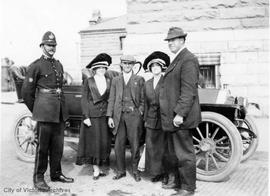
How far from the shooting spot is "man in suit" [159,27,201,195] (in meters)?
3.74

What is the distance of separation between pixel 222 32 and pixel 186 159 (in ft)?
17.2

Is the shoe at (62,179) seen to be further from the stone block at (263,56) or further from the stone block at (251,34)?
the stone block at (263,56)

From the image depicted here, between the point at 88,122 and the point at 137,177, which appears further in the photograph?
the point at 88,122

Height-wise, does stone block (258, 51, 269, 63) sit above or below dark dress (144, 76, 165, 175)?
above

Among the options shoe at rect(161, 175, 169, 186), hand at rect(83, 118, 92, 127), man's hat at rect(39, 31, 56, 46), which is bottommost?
shoe at rect(161, 175, 169, 186)

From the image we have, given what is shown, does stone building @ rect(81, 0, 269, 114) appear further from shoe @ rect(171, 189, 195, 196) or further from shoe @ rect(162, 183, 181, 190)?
shoe @ rect(171, 189, 195, 196)

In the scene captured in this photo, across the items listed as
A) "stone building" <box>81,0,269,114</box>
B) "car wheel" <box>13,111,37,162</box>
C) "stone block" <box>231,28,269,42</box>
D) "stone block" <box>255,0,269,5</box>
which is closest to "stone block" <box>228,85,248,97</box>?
"stone building" <box>81,0,269,114</box>

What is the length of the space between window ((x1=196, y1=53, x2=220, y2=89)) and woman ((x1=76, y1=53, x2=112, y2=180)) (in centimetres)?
429

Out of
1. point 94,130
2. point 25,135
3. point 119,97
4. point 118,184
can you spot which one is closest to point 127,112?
point 119,97

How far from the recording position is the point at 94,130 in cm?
467

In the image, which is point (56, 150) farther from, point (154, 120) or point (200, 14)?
point (200, 14)

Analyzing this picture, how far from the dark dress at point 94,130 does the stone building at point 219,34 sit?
3952 mm

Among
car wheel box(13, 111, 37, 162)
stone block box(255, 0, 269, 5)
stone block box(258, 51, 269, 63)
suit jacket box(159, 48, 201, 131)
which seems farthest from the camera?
stone block box(258, 51, 269, 63)

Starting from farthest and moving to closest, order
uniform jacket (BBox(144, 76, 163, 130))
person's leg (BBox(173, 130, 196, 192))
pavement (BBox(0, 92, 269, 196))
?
uniform jacket (BBox(144, 76, 163, 130)) → pavement (BBox(0, 92, 269, 196)) → person's leg (BBox(173, 130, 196, 192))
